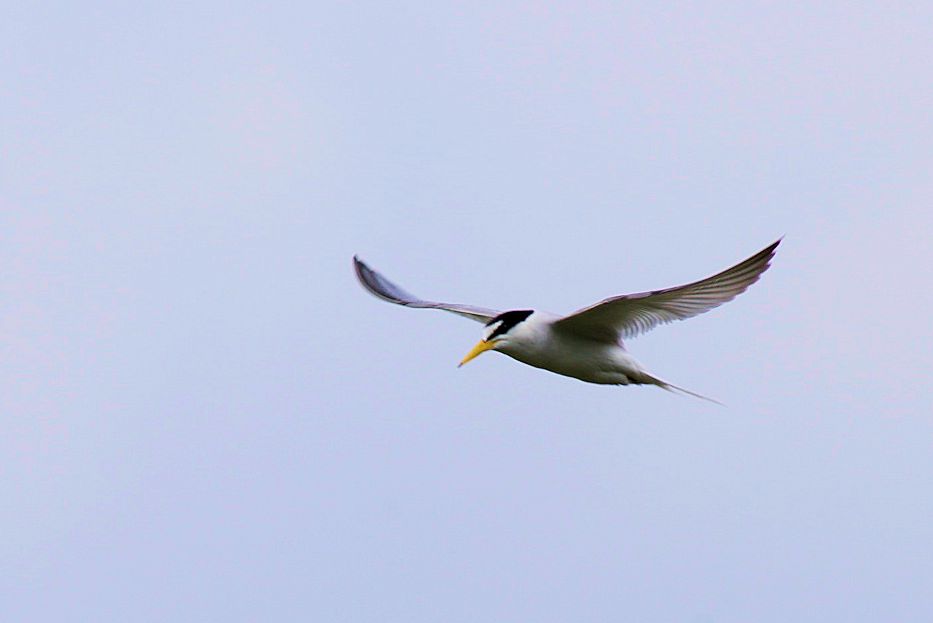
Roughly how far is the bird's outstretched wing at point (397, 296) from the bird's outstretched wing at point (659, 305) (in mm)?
1601

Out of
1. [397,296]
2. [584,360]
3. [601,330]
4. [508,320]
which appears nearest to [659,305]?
[601,330]

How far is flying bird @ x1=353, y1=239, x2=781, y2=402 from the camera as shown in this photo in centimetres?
1174

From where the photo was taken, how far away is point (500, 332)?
1212 cm

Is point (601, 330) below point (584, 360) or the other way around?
the other way around

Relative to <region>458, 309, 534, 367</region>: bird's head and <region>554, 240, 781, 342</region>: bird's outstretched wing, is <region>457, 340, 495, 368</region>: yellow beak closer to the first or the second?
<region>458, 309, 534, 367</region>: bird's head

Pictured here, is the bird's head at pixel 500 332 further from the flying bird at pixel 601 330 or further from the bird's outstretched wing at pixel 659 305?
the bird's outstretched wing at pixel 659 305

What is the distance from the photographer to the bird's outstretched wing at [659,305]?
11.4 metres

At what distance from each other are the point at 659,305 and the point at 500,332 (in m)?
1.35

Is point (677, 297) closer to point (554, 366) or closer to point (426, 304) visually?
point (554, 366)

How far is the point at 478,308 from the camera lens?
14172mm

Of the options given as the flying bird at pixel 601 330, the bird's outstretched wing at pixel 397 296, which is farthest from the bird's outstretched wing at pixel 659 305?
the bird's outstretched wing at pixel 397 296

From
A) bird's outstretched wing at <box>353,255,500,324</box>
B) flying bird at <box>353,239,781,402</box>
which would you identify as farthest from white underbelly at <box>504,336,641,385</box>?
bird's outstretched wing at <box>353,255,500,324</box>

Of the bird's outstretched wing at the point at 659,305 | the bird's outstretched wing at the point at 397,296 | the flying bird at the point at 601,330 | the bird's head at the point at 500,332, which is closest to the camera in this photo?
the bird's outstretched wing at the point at 659,305

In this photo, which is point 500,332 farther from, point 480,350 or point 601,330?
point 601,330
